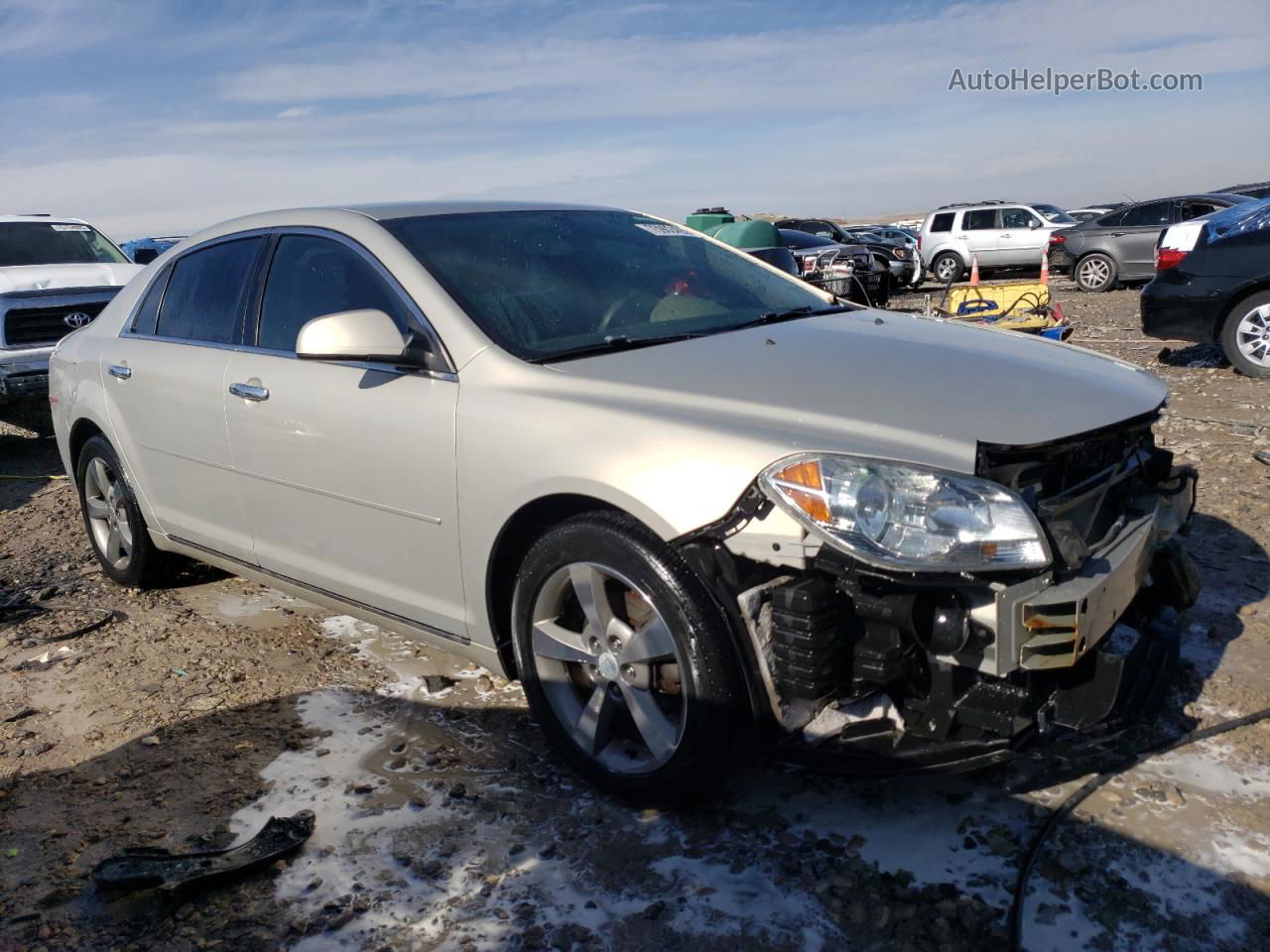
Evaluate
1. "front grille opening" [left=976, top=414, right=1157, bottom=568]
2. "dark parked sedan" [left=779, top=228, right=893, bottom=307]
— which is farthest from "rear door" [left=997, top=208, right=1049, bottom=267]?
"front grille opening" [left=976, top=414, right=1157, bottom=568]

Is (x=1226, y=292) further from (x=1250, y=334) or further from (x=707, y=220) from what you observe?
(x=707, y=220)

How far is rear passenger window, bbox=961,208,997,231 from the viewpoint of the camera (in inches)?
893

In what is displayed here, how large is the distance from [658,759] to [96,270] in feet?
31.1

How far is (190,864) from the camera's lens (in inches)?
106

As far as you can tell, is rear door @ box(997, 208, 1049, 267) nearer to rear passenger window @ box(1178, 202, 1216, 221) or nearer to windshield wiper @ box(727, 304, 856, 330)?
rear passenger window @ box(1178, 202, 1216, 221)

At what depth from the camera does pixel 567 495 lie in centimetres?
284

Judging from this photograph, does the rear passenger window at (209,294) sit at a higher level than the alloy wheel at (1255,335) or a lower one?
higher

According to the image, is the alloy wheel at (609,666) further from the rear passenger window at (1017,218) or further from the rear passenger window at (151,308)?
the rear passenger window at (1017,218)

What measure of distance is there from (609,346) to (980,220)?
21.7 m

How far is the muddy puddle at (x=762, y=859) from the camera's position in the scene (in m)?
2.38

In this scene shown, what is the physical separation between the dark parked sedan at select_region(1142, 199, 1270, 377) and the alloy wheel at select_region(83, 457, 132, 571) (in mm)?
7704

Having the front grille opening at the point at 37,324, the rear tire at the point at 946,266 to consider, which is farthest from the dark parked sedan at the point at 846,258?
the front grille opening at the point at 37,324

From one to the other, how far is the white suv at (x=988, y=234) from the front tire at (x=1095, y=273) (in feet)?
11.4

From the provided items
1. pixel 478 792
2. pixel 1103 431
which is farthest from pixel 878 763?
pixel 478 792
